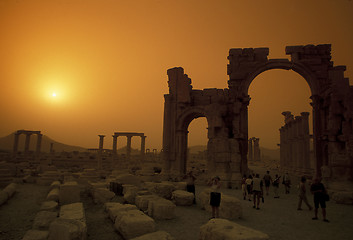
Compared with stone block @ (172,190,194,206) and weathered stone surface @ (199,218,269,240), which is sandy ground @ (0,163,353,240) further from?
weathered stone surface @ (199,218,269,240)

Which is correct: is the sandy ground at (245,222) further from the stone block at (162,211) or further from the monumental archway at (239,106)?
the monumental archway at (239,106)

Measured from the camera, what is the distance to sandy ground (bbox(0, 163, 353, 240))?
18.2 ft

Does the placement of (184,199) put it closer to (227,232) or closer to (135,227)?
(135,227)

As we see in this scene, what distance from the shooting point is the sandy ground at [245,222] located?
18.2 feet

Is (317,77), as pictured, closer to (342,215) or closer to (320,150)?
(320,150)

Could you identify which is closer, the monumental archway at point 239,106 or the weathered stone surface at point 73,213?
the weathered stone surface at point 73,213


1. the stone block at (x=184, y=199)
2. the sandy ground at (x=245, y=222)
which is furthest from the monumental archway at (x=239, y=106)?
the stone block at (x=184, y=199)

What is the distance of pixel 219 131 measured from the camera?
15641mm

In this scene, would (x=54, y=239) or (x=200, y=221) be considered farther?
(x=200, y=221)

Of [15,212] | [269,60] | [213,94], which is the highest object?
[269,60]

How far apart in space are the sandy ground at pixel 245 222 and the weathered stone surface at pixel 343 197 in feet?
1.86

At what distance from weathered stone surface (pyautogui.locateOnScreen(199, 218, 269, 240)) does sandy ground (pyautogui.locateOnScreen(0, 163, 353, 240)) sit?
0.99 m

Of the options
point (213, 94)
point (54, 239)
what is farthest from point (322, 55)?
point (54, 239)

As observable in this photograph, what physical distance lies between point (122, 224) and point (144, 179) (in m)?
10.5
